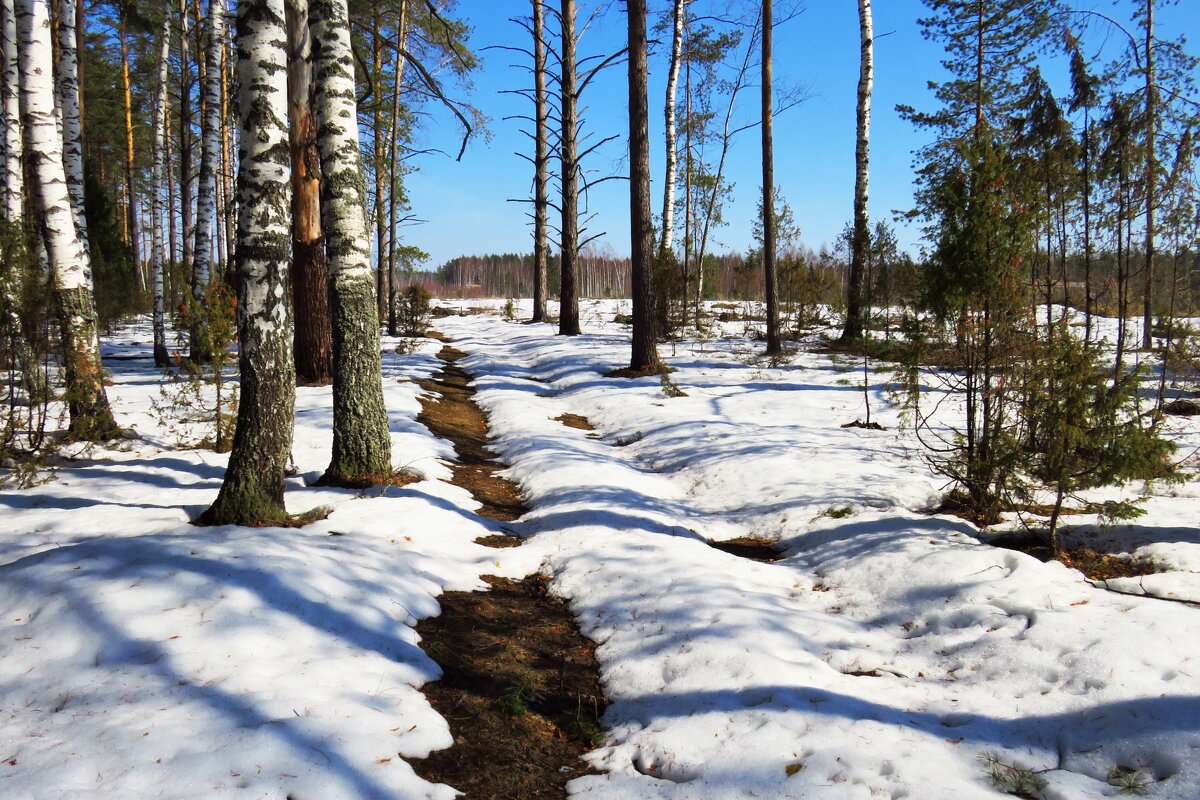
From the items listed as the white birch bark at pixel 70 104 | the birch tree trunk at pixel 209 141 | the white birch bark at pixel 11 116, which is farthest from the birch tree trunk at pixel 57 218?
the birch tree trunk at pixel 209 141

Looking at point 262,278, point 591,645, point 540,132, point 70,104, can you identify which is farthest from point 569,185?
point 591,645

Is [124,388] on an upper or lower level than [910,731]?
upper

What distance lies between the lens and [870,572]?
4.39 meters

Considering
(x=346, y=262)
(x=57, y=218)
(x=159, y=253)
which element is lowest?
(x=346, y=262)

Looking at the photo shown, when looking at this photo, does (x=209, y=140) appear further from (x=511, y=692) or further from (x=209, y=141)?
(x=511, y=692)

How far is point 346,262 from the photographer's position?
223 inches

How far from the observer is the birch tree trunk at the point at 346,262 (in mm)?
5535

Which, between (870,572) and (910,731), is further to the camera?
(870,572)

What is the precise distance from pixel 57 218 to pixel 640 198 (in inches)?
335

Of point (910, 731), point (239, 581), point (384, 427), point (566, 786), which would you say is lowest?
point (566, 786)

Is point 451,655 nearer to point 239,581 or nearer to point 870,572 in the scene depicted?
point 239,581

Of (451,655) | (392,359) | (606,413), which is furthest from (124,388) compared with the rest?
(451,655)

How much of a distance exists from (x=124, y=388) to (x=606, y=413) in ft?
25.7

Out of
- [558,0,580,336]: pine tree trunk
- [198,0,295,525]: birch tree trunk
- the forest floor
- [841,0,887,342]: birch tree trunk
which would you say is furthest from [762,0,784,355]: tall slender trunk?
[198,0,295,525]: birch tree trunk
